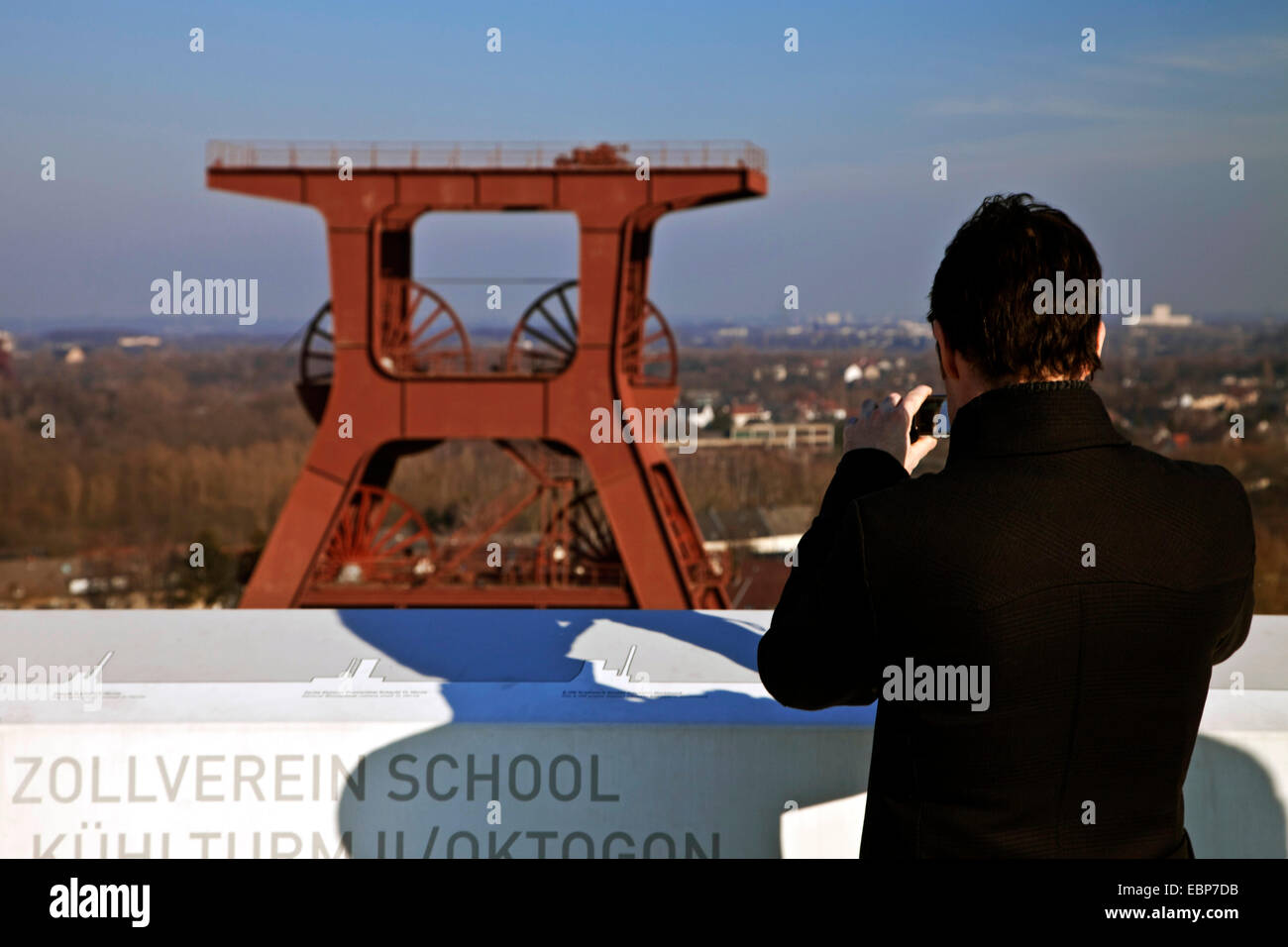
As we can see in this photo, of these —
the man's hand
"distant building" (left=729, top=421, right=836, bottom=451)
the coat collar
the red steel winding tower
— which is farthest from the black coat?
"distant building" (left=729, top=421, right=836, bottom=451)

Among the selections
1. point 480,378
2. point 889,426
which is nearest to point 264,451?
point 480,378

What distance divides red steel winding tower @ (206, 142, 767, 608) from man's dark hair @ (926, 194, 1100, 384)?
9.84 metres

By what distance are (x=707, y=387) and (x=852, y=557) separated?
105 ft

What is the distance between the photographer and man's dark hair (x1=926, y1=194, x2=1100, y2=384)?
4.20 ft

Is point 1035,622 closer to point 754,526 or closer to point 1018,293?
point 1018,293

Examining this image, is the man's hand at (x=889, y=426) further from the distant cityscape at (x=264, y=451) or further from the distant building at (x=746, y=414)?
the distant building at (x=746, y=414)

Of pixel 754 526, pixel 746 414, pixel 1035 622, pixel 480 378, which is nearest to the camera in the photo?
pixel 1035 622

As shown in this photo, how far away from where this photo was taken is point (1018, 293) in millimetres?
1282

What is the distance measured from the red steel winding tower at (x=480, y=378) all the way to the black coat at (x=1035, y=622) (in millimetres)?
9886

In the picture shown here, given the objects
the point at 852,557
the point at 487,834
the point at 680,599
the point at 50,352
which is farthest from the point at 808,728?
the point at 50,352

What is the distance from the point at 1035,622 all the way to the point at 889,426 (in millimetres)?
369

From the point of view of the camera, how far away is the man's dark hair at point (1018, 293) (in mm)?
1281

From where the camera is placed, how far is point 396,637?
2.53 meters

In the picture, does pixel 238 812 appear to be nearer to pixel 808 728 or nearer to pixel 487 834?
pixel 487 834
